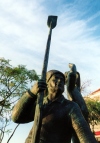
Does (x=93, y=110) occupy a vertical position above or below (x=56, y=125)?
above

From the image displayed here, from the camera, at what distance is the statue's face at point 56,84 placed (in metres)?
2.65

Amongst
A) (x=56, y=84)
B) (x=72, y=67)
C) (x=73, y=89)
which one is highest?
(x=72, y=67)

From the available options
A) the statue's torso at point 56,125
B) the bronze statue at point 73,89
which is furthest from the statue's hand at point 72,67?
the statue's torso at point 56,125

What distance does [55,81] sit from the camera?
2680 millimetres

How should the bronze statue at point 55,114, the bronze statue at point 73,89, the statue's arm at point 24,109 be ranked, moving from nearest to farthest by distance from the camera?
the bronze statue at point 55,114, the statue's arm at point 24,109, the bronze statue at point 73,89

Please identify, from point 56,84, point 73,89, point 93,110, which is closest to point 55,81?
point 56,84

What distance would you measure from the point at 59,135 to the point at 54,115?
197 mm

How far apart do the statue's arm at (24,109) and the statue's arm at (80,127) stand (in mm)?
419

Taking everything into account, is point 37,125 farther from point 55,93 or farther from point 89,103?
point 89,103

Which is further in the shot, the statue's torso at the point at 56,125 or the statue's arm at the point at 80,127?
the statue's torso at the point at 56,125

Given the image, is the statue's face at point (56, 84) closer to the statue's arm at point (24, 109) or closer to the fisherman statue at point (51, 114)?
the fisherman statue at point (51, 114)

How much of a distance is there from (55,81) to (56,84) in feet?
0.12

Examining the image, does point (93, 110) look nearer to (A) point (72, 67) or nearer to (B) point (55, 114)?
(A) point (72, 67)

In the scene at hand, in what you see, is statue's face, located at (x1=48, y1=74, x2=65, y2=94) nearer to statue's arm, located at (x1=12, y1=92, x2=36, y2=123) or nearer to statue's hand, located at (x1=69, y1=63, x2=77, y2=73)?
statue's arm, located at (x1=12, y1=92, x2=36, y2=123)
